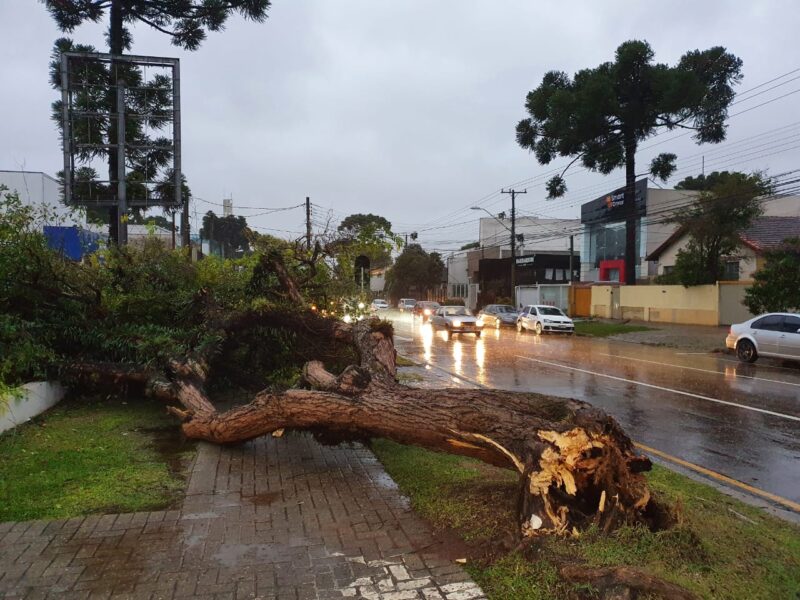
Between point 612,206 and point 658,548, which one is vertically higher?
point 612,206

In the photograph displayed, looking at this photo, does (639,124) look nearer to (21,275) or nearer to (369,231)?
(369,231)

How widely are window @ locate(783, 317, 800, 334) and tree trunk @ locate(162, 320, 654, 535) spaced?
14.0 meters

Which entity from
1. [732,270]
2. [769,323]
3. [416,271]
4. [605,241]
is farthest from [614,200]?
[769,323]

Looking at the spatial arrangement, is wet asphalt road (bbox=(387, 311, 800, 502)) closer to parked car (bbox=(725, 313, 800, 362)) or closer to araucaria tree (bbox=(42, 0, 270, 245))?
parked car (bbox=(725, 313, 800, 362))

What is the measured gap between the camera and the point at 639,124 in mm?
38281

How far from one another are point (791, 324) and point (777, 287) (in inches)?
194

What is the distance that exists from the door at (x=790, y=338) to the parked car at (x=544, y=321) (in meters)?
13.6

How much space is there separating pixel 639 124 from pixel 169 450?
37.9m

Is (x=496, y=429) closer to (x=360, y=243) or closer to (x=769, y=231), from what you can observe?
(x=360, y=243)

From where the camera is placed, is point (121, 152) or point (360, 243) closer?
point (360, 243)

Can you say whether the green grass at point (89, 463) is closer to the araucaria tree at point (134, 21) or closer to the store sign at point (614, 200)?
the araucaria tree at point (134, 21)

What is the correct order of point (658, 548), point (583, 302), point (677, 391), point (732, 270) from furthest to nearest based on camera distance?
point (583, 302), point (732, 270), point (677, 391), point (658, 548)

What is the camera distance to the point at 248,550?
4.11 meters

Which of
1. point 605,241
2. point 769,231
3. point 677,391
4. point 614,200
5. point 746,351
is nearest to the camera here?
point 677,391
